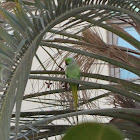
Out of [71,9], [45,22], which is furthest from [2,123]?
[71,9]

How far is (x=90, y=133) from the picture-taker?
261mm

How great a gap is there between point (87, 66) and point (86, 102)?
0.29 meters

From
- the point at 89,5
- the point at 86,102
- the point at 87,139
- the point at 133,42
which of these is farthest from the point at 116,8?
the point at 87,139

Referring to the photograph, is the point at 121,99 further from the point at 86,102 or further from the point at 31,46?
the point at 31,46

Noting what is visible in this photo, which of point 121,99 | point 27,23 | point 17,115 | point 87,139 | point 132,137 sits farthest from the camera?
point 121,99

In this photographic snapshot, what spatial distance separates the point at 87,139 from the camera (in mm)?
259

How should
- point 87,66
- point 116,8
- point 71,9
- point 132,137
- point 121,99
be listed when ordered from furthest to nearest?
point 87,66
point 121,99
point 132,137
point 116,8
point 71,9

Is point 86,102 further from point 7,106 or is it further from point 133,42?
point 7,106

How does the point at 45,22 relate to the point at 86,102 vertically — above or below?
above

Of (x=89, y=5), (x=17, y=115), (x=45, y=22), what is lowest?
(x=17, y=115)

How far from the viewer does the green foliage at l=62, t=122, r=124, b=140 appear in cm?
26

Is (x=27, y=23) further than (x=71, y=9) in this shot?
No

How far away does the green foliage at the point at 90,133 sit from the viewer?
10.2 inches

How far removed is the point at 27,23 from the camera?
1.15 meters
